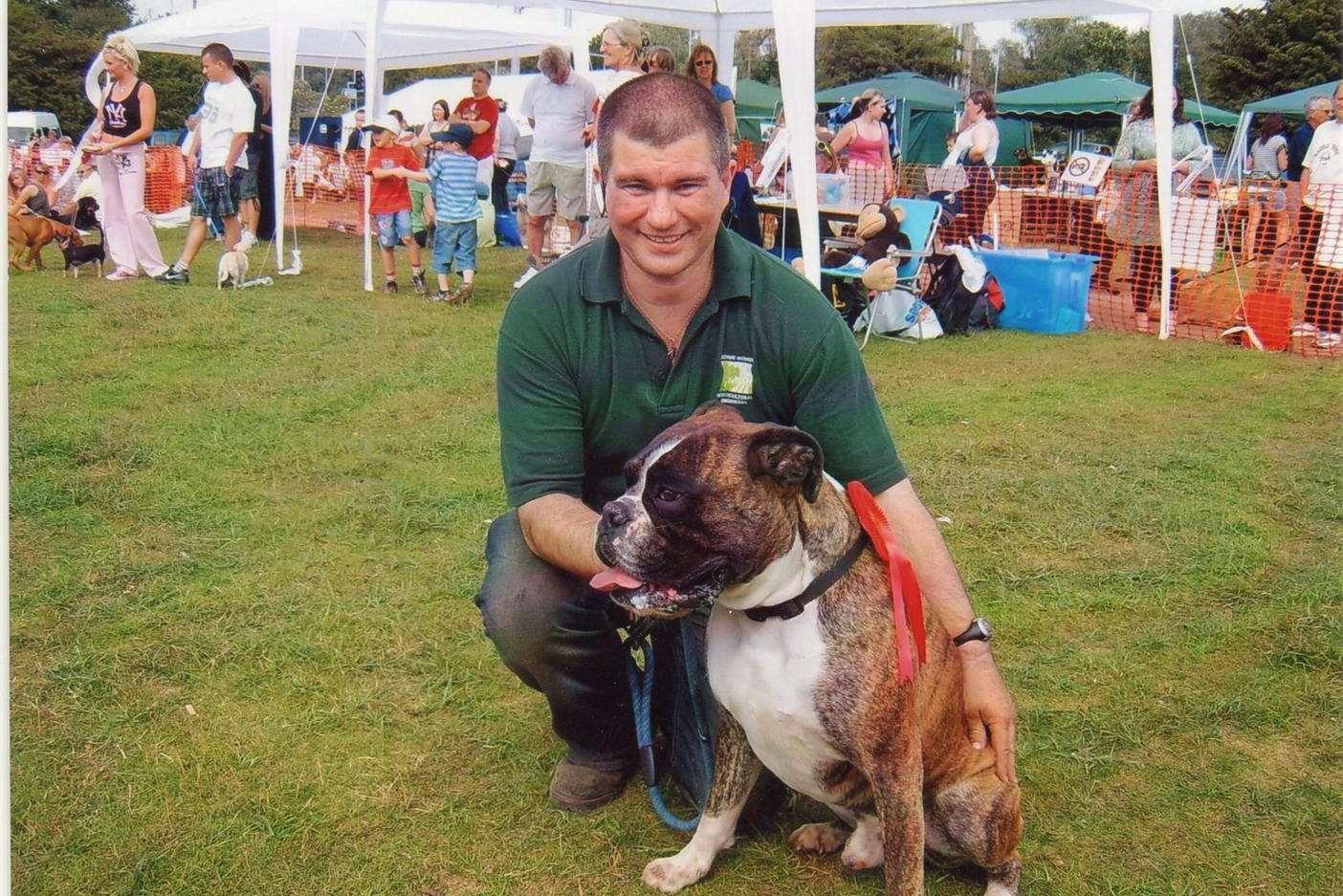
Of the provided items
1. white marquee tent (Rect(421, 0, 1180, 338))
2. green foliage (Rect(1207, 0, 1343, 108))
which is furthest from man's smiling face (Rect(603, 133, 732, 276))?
green foliage (Rect(1207, 0, 1343, 108))

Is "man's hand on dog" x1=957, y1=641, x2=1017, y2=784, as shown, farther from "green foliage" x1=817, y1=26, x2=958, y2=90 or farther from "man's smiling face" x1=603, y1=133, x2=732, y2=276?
"green foliage" x1=817, y1=26, x2=958, y2=90

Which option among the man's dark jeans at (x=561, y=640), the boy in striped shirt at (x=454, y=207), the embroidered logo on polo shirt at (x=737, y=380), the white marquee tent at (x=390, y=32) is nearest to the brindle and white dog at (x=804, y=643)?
the embroidered logo on polo shirt at (x=737, y=380)

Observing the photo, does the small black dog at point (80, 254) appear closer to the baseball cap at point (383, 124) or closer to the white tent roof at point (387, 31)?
the baseball cap at point (383, 124)

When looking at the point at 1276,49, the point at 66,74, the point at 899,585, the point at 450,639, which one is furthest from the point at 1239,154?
the point at 66,74

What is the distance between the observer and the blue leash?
114 inches

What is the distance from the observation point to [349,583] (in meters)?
4.23

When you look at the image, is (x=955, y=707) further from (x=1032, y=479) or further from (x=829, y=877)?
(x=1032, y=479)

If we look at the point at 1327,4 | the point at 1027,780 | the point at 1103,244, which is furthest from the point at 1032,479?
the point at 1327,4

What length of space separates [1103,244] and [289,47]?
884 cm

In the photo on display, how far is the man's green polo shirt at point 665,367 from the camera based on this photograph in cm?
262

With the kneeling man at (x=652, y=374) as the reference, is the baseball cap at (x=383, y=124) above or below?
above

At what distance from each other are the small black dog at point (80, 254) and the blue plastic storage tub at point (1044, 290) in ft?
27.4

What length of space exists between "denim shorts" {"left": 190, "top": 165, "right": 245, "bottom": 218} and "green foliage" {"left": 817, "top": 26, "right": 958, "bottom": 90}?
120ft

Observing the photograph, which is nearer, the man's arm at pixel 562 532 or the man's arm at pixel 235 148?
the man's arm at pixel 562 532
